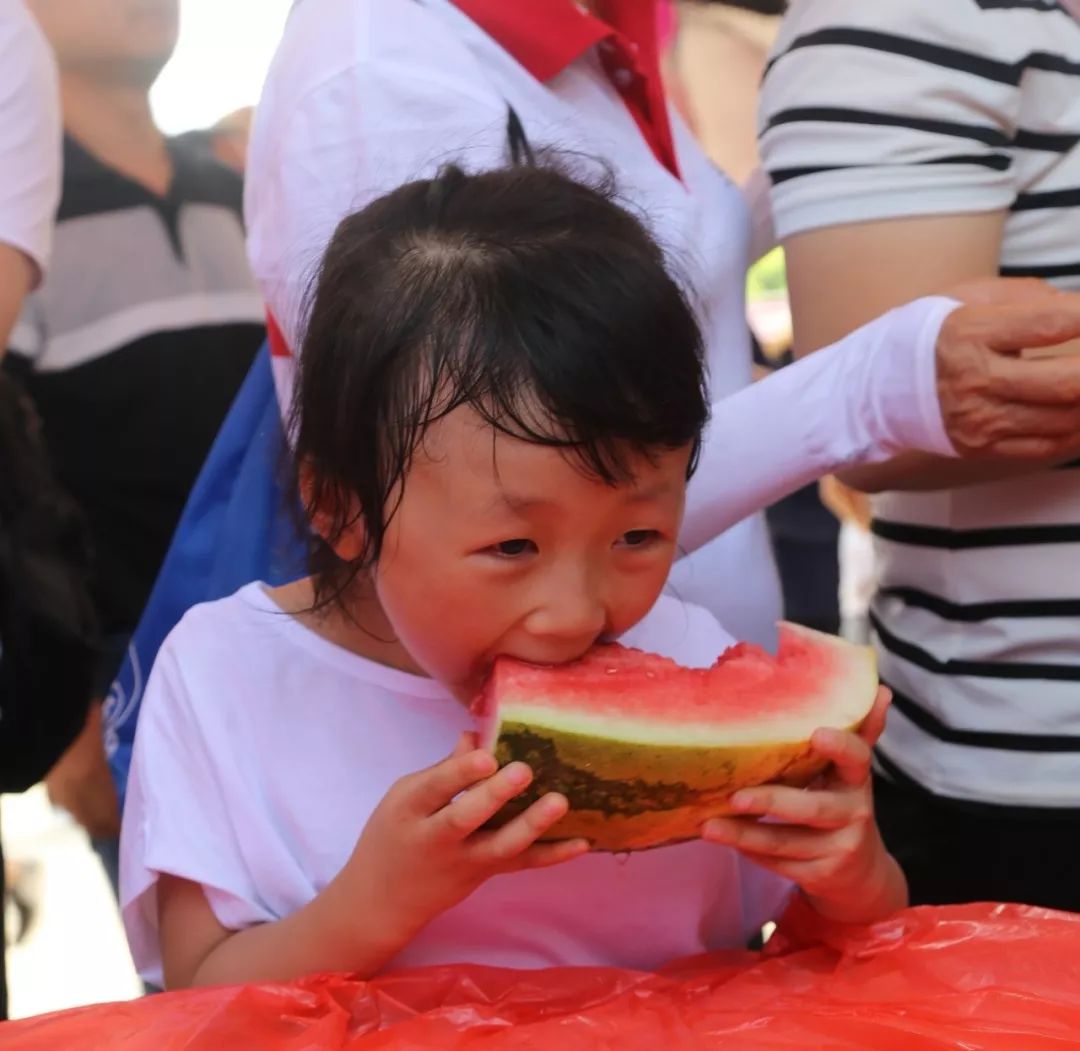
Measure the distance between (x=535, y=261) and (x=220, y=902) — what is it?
55 centimetres

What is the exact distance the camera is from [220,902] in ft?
3.67

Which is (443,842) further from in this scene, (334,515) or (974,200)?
(974,200)

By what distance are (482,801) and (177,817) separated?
323 mm

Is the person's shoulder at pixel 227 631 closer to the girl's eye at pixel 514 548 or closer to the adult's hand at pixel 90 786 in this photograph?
the girl's eye at pixel 514 548

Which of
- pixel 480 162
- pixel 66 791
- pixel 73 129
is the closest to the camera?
pixel 480 162

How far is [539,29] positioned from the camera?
131cm

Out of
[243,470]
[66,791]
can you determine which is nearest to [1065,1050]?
[243,470]

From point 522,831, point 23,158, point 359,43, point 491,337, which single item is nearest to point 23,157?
point 23,158

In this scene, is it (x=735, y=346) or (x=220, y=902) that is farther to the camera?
(x=735, y=346)

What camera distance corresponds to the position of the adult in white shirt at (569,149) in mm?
1201

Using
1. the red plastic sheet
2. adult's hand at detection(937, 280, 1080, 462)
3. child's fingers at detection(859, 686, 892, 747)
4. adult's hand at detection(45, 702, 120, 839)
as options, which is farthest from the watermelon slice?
adult's hand at detection(45, 702, 120, 839)

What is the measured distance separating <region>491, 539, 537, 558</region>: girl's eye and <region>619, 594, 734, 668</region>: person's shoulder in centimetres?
29

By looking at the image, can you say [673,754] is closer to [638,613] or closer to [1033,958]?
[638,613]

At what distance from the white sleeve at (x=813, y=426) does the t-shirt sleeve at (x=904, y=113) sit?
11cm
